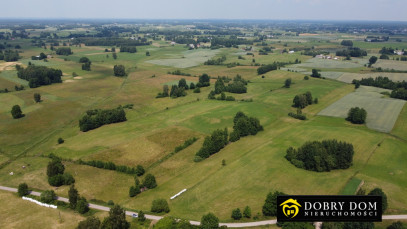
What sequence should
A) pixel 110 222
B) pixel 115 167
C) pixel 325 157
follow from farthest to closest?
pixel 115 167
pixel 325 157
pixel 110 222

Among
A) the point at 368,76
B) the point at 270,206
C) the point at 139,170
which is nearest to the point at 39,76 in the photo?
the point at 139,170

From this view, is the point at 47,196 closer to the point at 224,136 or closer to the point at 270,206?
the point at 270,206

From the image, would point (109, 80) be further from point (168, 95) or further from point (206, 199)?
point (206, 199)

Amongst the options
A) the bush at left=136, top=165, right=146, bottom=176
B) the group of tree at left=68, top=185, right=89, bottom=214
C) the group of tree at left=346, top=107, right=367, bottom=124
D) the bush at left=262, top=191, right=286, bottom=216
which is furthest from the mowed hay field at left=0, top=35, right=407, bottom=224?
the group of tree at left=68, top=185, right=89, bottom=214

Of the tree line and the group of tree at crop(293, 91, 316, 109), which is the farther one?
the group of tree at crop(293, 91, 316, 109)

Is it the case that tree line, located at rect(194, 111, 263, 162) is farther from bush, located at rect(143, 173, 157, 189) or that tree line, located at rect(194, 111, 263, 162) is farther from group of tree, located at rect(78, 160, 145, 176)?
group of tree, located at rect(78, 160, 145, 176)

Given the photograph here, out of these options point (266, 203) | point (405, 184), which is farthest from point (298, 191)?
point (405, 184)
